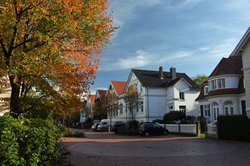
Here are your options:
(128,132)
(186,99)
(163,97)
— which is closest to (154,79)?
(163,97)

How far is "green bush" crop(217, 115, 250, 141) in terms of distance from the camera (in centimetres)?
2548

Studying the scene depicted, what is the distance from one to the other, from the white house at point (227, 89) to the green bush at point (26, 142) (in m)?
35.8

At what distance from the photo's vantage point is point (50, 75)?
1437 cm

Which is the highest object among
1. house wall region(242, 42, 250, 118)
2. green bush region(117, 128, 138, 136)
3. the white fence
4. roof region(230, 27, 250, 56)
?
roof region(230, 27, 250, 56)

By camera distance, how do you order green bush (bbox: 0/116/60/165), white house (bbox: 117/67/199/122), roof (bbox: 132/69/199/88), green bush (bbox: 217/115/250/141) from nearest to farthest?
1. green bush (bbox: 0/116/60/165)
2. green bush (bbox: 217/115/250/141)
3. white house (bbox: 117/67/199/122)
4. roof (bbox: 132/69/199/88)

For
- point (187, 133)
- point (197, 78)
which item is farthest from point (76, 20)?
point (197, 78)

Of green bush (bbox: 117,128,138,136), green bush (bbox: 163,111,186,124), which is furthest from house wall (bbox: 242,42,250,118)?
green bush (bbox: 163,111,186,124)

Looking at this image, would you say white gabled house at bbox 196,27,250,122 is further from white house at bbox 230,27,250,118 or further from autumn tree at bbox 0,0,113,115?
autumn tree at bbox 0,0,113,115

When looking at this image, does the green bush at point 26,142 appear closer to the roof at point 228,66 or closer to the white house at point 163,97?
the roof at point 228,66

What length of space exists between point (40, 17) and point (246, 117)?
20.0m

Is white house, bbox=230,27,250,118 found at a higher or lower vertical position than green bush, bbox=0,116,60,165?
higher

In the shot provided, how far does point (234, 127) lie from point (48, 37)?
65.8 feet

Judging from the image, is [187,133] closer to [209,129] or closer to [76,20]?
[209,129]

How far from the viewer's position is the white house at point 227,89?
41.7m
